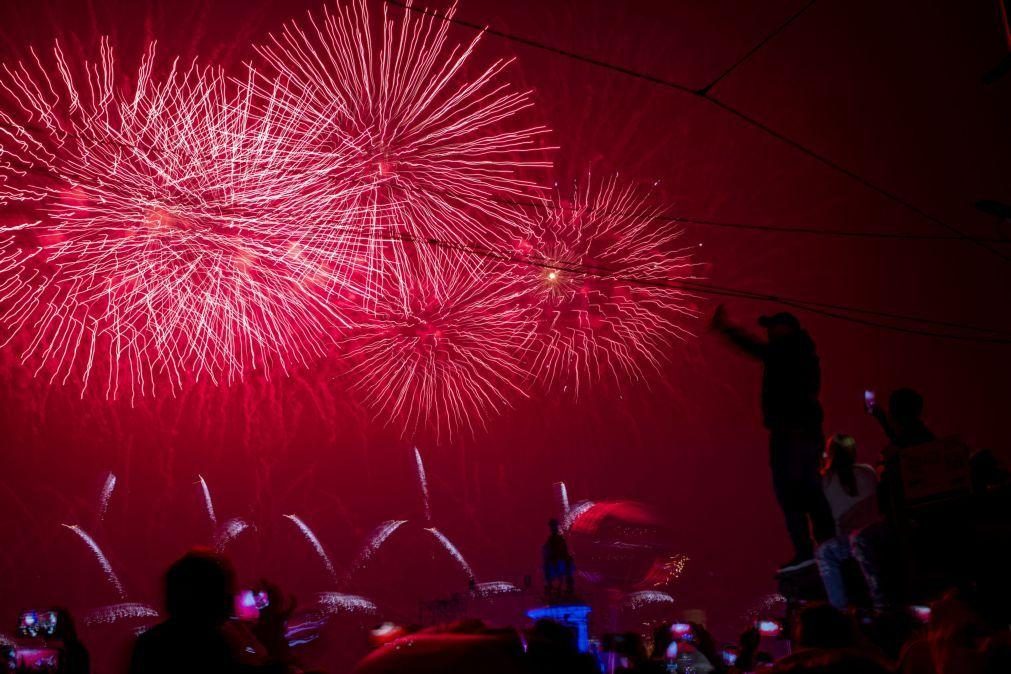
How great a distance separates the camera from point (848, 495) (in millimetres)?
7961

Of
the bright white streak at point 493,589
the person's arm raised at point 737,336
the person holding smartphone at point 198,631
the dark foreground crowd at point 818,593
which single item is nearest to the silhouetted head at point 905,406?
the dark foreground crowd at point 818,593

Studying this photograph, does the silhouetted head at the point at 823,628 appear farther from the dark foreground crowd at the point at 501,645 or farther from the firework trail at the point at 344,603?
the firework trail at the point at 344,603

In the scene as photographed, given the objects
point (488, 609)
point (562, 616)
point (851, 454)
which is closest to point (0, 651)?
point (851, 454)

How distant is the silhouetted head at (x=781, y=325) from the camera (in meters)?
7.14

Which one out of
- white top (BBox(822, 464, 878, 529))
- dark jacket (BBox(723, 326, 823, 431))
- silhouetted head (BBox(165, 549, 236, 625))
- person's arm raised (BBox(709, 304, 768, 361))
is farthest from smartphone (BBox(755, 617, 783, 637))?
silhouetted head (BBox(165, 549, 236, 625))

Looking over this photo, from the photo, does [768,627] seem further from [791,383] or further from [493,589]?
[493,589]

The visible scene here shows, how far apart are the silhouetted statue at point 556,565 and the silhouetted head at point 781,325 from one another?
1504 centimetres

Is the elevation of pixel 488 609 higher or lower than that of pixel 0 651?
lower

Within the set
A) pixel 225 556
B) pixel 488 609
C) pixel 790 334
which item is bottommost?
pixel 488 609

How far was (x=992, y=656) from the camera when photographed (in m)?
3.46

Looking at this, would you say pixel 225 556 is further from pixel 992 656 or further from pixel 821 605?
pixel 992 656

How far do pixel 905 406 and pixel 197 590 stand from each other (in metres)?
5.11

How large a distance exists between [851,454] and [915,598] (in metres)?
1.91

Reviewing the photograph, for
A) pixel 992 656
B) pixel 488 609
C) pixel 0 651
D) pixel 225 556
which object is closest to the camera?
pixel 992 656
